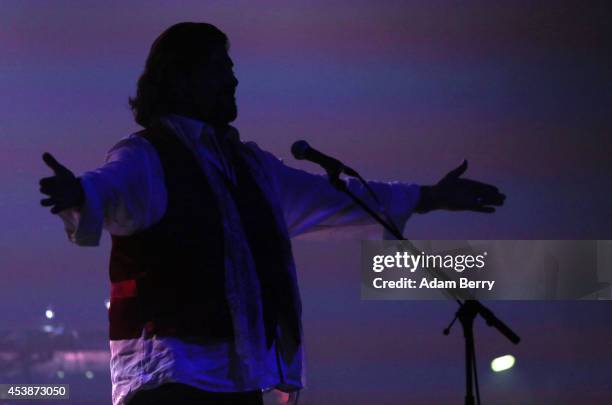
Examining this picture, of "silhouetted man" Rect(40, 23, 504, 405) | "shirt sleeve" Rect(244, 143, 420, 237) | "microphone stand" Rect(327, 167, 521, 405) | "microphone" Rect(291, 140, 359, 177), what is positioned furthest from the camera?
"shirt sleeve" Rect(244, 143, 420, 237)

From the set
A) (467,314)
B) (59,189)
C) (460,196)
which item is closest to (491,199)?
(460,196)

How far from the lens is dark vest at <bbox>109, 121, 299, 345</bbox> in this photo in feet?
6.43

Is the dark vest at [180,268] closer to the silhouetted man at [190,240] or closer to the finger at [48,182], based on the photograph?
the silhouetted man at [190,240]

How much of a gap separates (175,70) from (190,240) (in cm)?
41

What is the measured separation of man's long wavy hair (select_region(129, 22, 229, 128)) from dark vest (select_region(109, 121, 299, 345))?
0.46 feet

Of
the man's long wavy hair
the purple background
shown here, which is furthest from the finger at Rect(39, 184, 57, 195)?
the purple background

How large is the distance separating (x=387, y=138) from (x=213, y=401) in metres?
1.79

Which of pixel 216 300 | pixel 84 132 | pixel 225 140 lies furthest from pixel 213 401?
pixel 84 132

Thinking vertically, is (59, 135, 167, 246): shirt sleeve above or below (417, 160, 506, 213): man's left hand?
below

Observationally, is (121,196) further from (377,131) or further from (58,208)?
(377,131)

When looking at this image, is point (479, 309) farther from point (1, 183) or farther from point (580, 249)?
point (1, 183)

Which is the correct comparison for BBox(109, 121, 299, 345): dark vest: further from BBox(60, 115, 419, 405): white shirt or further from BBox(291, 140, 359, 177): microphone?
BBox(291, 140, 359, 177): microphone

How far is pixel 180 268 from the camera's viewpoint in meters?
1.97

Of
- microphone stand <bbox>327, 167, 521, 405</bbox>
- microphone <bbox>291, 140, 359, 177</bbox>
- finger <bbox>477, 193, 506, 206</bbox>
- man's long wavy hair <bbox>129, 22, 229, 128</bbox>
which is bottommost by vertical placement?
microphone stand <bbox>327, 167, 521, 405</bbox>
